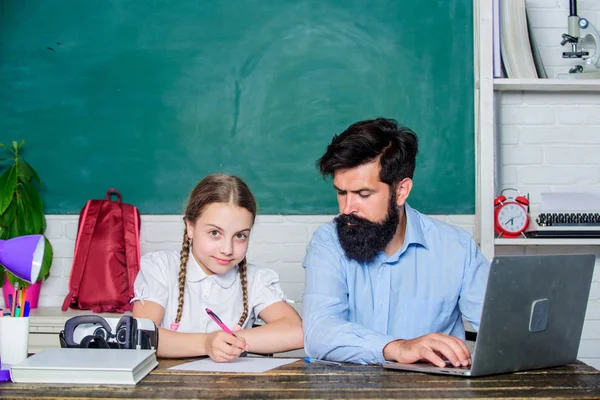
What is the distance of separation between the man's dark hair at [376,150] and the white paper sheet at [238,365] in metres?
0.63

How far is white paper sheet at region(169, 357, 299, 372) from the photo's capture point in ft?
5.02

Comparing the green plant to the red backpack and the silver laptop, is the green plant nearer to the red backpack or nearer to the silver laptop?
the red backpack

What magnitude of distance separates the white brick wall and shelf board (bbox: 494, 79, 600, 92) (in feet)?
0.37

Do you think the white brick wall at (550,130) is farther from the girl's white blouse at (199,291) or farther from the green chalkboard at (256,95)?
the girl's white blouse at (199,291)

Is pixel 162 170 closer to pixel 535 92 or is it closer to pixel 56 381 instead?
pixel 535 92

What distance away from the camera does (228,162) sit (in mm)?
3121

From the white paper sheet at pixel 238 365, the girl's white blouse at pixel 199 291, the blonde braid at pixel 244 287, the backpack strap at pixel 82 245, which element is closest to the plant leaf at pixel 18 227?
the backpack strap at pixel 82 245

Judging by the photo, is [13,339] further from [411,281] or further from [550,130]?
[550,130]

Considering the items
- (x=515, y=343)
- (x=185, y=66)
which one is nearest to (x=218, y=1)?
(x=185, y=66)

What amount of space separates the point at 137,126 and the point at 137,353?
70.0 inches

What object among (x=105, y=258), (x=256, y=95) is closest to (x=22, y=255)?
(x=105, y=258)

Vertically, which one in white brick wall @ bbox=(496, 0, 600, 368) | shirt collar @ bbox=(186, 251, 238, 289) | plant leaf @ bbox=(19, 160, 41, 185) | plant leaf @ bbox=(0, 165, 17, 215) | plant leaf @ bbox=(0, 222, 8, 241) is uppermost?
white brick wall @ bbox=(496, 0, 600, 368)

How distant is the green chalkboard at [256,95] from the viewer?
10.2 ft

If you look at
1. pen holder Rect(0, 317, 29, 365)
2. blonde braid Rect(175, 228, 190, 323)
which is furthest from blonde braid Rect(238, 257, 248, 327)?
pen holder Rect(0, 317, 29, 365)
